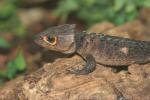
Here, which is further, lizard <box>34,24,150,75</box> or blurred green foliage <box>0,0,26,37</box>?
blurred green foliage <box>0,0,26,37</box>

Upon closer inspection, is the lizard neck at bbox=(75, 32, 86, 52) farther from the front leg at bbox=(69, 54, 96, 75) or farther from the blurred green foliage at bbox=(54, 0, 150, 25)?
the blurred green foliage at bbox=(54, 0, 150, 25)

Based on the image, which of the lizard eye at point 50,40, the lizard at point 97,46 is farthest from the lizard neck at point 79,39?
the lizard eye at point 50,40

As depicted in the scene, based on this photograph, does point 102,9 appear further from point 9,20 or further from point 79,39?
point 79,39

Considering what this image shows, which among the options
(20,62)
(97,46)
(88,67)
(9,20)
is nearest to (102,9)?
(9,20)

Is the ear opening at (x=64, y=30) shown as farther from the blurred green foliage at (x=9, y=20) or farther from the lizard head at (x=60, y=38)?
the blurred green foliage at (x=9, y=20)

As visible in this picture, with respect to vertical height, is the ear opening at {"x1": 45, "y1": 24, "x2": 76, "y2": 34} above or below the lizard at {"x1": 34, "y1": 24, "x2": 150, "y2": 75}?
above

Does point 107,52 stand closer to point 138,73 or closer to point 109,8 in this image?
point 138,73

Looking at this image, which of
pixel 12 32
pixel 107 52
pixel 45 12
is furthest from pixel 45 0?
pixel 107 52

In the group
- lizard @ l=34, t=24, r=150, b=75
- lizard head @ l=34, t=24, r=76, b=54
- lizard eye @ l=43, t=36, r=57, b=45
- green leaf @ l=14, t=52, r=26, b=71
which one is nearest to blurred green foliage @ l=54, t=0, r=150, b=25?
lizard @ l=34, t=24, r=150, b=75
